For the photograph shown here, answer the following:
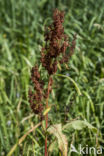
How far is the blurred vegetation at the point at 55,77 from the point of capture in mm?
2529

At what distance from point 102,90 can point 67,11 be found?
74.8 inches

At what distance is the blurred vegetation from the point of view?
99.6 inches

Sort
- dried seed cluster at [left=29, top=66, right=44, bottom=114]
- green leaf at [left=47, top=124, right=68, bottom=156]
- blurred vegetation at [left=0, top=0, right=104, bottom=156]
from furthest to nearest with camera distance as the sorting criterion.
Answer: blurred vegetation at [left=0, top=0, right=104, bottom=156], dried seed cluster at [left=29, top=66, right=44, bottom=114], green leaf at [left=47, top=124, right=68, bottom=156]

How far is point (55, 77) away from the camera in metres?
2.90

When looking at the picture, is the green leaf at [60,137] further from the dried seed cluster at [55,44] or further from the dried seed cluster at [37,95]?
the dried seed cluster at [55,44]

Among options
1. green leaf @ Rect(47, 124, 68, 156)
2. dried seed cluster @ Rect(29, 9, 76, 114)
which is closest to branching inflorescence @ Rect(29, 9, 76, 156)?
dried seed cluster @ Rect(29, 9, 76, 114)

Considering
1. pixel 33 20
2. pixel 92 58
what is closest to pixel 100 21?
pixel 92 58

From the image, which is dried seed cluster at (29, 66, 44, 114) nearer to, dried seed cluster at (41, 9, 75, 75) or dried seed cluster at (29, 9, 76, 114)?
dried seed cluster at (29, 9, 76, 114)

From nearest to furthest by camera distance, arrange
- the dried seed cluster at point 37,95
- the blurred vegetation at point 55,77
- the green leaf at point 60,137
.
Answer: the green leaf at point 60,137, the dried seed cluster at point 37,95, the blurred vegetation at point 55,77

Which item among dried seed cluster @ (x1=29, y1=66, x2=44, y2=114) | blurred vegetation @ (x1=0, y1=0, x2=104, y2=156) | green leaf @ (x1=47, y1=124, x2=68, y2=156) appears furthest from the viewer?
blurred vegetation @ (x1=0, y1=0, x2=104, y2=156)

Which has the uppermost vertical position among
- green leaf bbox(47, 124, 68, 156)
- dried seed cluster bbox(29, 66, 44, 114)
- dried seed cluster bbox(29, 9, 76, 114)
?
dried seed cluster bbox(29, 9, 76, 114)

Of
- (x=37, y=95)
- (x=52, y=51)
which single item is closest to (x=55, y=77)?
(x=37, y=95)

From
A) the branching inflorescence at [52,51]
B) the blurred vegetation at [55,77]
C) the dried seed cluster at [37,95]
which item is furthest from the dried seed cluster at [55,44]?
the blurred vegetation at [55,77]

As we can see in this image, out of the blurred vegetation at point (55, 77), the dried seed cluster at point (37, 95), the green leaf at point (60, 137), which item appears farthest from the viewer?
the blurred vegetation at point (55, 77)
